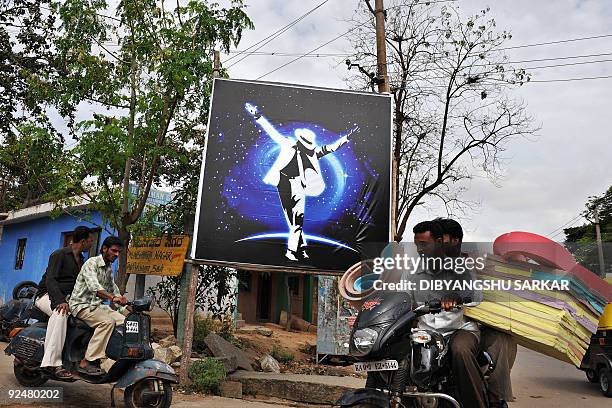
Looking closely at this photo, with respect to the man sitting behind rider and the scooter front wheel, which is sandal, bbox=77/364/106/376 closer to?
the man sitting behind rider

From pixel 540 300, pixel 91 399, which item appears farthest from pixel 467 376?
pixel 91 399

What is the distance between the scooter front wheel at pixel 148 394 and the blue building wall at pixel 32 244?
10134 millimetres

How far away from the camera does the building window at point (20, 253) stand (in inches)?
732

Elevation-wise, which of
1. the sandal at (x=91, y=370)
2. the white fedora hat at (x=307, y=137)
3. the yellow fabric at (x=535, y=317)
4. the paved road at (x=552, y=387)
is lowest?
the paved road at (x=552, y=387)

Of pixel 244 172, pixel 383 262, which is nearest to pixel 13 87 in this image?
pixel 244 172

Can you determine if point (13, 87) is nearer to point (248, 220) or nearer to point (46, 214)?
point (46, 214)

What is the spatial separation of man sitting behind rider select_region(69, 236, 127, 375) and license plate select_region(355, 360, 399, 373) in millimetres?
2693

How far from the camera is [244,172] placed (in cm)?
782

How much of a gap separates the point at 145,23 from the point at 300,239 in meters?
4.29

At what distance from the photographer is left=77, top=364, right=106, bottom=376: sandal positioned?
210 inches

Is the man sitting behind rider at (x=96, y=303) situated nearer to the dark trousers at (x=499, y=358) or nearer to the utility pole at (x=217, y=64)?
the dark trousers at (x=499, y=358)

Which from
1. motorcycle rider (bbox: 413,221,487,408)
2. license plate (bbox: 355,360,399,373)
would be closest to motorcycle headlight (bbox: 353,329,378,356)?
license plate (bbox: 355,360,399,373)

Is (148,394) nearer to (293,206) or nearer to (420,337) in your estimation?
(420,337)

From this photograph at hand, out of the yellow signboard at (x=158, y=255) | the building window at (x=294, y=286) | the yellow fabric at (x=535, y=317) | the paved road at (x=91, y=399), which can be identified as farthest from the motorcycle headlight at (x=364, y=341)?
the building window at (x=294, y=286)
